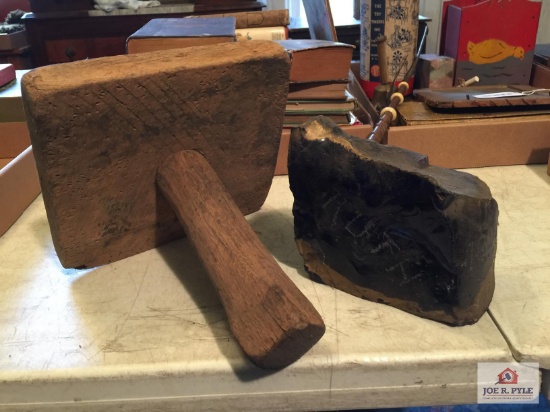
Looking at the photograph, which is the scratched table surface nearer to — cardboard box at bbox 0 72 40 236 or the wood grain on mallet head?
the wood grain on mallet head

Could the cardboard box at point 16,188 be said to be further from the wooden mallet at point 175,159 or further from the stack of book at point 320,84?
the stack of book at point 320,84

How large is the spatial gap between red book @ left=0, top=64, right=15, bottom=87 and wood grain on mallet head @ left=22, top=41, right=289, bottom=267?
72 centimetres

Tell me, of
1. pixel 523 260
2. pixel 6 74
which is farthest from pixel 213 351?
pixel 6 74

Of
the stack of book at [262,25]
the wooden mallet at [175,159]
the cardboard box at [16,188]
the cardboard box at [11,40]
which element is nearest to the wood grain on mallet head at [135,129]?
the wooden mallet at [175,159]

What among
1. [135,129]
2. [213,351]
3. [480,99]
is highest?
[135,129]

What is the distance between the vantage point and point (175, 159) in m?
0.74

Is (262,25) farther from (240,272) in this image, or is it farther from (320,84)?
(240,272)

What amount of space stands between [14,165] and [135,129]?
1.34 feet

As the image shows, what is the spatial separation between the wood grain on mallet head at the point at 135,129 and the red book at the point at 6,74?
28.4 inches

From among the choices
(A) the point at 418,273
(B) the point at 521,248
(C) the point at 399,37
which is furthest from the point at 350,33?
(A) the point at 418,273

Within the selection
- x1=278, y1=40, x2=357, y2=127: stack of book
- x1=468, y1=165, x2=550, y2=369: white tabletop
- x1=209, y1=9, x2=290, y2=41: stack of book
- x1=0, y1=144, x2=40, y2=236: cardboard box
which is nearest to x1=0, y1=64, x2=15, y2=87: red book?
x1=0, y1=144, x2=40, y2=236: cardboard box

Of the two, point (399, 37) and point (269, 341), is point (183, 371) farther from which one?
point (399, 37)

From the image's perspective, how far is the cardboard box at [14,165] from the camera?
36.6 inches

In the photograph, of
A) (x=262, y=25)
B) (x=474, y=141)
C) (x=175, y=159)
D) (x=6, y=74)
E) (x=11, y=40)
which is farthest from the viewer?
(x=11, y=40)
